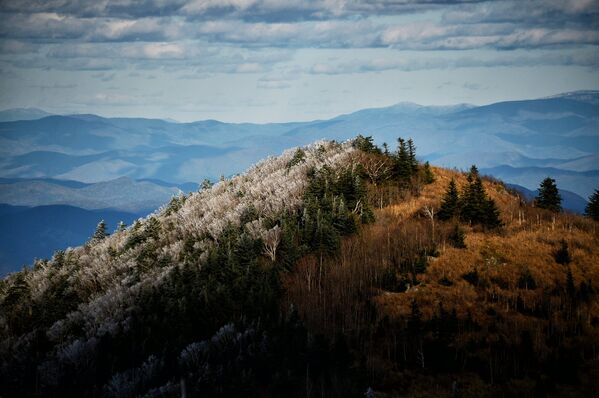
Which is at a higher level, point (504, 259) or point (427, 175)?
point (427, 175)

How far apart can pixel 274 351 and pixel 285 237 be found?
15122mm

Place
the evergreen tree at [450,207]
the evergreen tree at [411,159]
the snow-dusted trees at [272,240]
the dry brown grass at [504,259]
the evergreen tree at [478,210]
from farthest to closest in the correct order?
1. the evergreen tree at [411,159]
2. the evergreen tree at [450,207]
3. the evergreen tree at [478,210]
4. the snow-dusted trees at [272,240]
5. the dry brown grass at [504,259]

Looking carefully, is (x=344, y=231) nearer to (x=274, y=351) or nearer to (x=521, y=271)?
(x=521, y=271)

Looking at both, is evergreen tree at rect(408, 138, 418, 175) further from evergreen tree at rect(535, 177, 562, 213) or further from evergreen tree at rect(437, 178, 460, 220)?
evergreen tree at rect(535, 177, 562, 213)

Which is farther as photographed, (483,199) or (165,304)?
(483,199)

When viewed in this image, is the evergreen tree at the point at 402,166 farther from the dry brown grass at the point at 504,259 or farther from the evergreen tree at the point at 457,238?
the evergreen tree at the point at 457,238

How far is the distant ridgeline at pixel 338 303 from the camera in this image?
2742 cm

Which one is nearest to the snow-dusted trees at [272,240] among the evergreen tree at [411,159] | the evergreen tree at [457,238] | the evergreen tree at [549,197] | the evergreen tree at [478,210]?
the evergreen tree at [457,238]

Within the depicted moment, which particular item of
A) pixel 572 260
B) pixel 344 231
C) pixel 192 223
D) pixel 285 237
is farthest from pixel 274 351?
pixel 192 223

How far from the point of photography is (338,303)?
3700 cm

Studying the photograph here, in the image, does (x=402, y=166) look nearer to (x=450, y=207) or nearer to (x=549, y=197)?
(x=450, y=207)

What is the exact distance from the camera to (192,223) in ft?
206

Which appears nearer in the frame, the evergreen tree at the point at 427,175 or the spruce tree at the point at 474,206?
the spruce tree at the point at 474,206

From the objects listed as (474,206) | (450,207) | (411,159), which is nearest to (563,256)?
(474,206)
